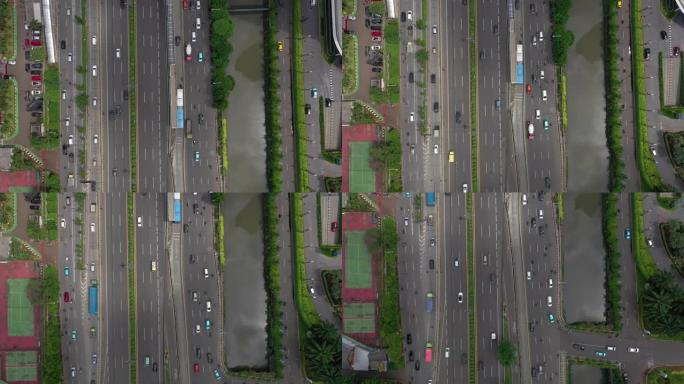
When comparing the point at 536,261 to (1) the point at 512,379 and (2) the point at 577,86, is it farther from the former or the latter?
(2) the point at 577,86

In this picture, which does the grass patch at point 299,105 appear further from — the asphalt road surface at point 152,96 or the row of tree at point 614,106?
the row of tree at point 614,106

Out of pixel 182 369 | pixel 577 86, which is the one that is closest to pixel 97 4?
pixel 182 369

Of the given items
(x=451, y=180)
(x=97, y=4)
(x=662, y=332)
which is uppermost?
(x=97, y=4)

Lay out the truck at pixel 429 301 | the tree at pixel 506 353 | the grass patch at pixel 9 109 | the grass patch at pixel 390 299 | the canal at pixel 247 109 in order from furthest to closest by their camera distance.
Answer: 1. the canal at pixel 247 109
2. the grass patch at pixel 9 109
3. the truck at pixel 429 301
4. the grass patch at pixel 390 299
5. the tree at pixel 506 353

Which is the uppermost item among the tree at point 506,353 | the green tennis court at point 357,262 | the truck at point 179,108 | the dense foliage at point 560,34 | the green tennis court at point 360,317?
the dense foliage at point 560,34

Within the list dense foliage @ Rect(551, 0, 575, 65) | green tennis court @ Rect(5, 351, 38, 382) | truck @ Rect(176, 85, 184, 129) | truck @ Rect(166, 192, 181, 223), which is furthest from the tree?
green tennis court @ Rect(5, 351, 38, 382)

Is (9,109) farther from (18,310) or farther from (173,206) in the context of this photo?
(18,310)

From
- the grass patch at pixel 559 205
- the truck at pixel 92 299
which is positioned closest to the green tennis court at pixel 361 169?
the grass patch at pixel 559 205

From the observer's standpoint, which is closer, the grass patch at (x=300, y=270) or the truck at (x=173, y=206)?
the grass patch at (x=300, y=270)
